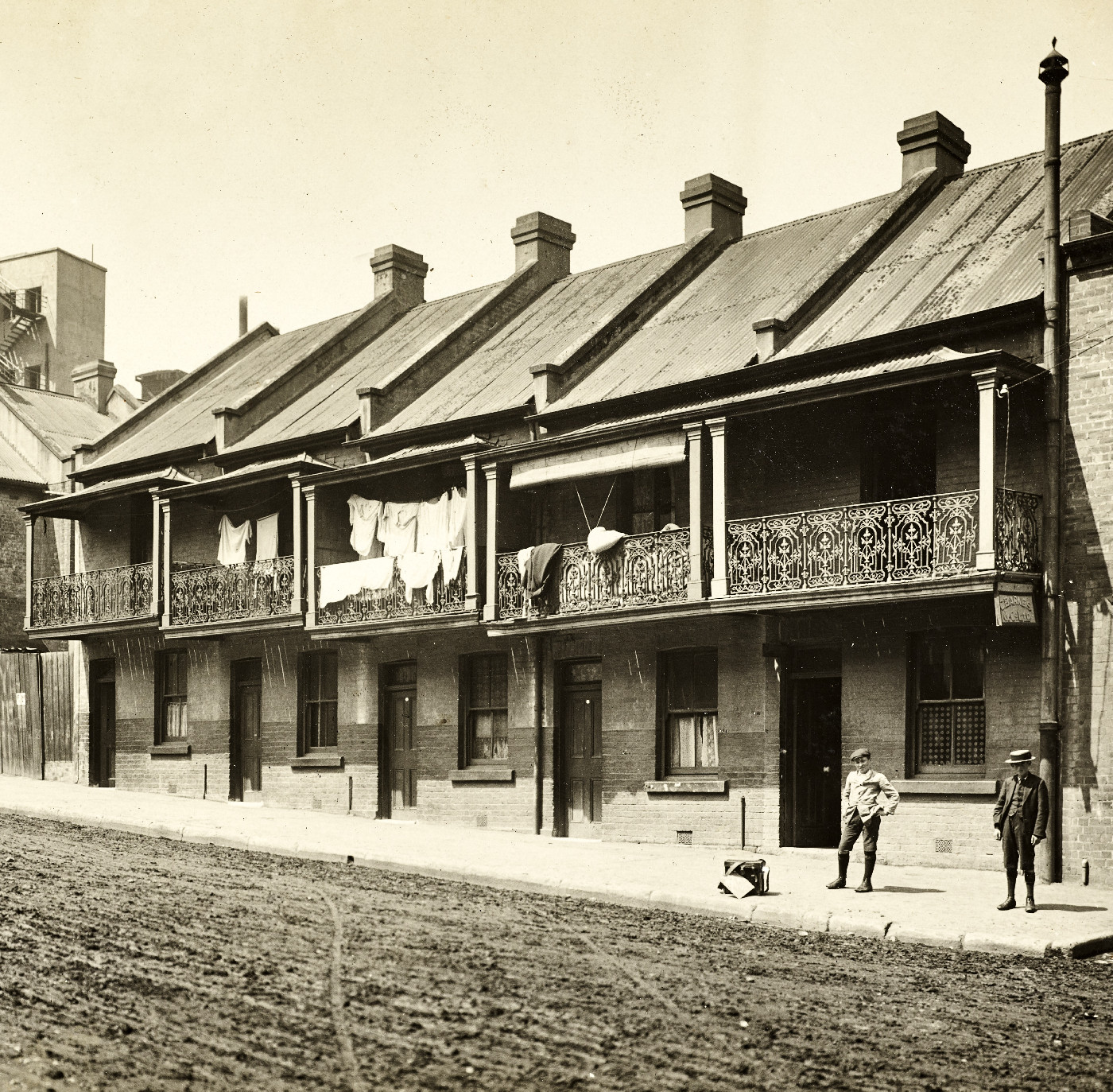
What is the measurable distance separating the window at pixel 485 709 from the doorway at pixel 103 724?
357 inches

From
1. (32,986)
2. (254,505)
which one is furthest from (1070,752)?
(254,505)

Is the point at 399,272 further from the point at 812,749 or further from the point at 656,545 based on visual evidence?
the point at 812,749

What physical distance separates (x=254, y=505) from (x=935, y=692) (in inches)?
502

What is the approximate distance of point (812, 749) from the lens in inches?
703

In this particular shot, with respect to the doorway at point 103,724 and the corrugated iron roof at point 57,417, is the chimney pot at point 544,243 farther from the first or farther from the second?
the corrugated iron roof at point 57,417

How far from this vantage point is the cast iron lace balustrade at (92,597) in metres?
25.3

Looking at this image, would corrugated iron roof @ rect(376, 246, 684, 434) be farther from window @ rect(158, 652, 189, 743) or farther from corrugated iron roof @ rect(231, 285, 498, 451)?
window @ rect(158, 652, 189, 743)

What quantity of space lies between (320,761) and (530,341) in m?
7.71

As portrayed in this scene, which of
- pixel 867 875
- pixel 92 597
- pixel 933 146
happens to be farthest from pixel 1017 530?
pixel 92 597

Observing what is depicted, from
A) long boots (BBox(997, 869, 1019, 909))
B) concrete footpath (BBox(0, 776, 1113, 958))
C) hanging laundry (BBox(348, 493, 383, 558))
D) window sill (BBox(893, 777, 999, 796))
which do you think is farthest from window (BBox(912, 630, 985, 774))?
hanging laundry (BBox(348, 493, 383, 558))

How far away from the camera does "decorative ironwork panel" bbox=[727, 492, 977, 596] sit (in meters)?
15.0

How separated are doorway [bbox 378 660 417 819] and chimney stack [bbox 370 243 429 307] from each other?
31.1 ft

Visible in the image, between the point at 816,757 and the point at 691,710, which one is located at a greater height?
the point at 691,710

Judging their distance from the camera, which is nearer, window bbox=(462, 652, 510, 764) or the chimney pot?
window bbox=(462, 652, 510, 764)
